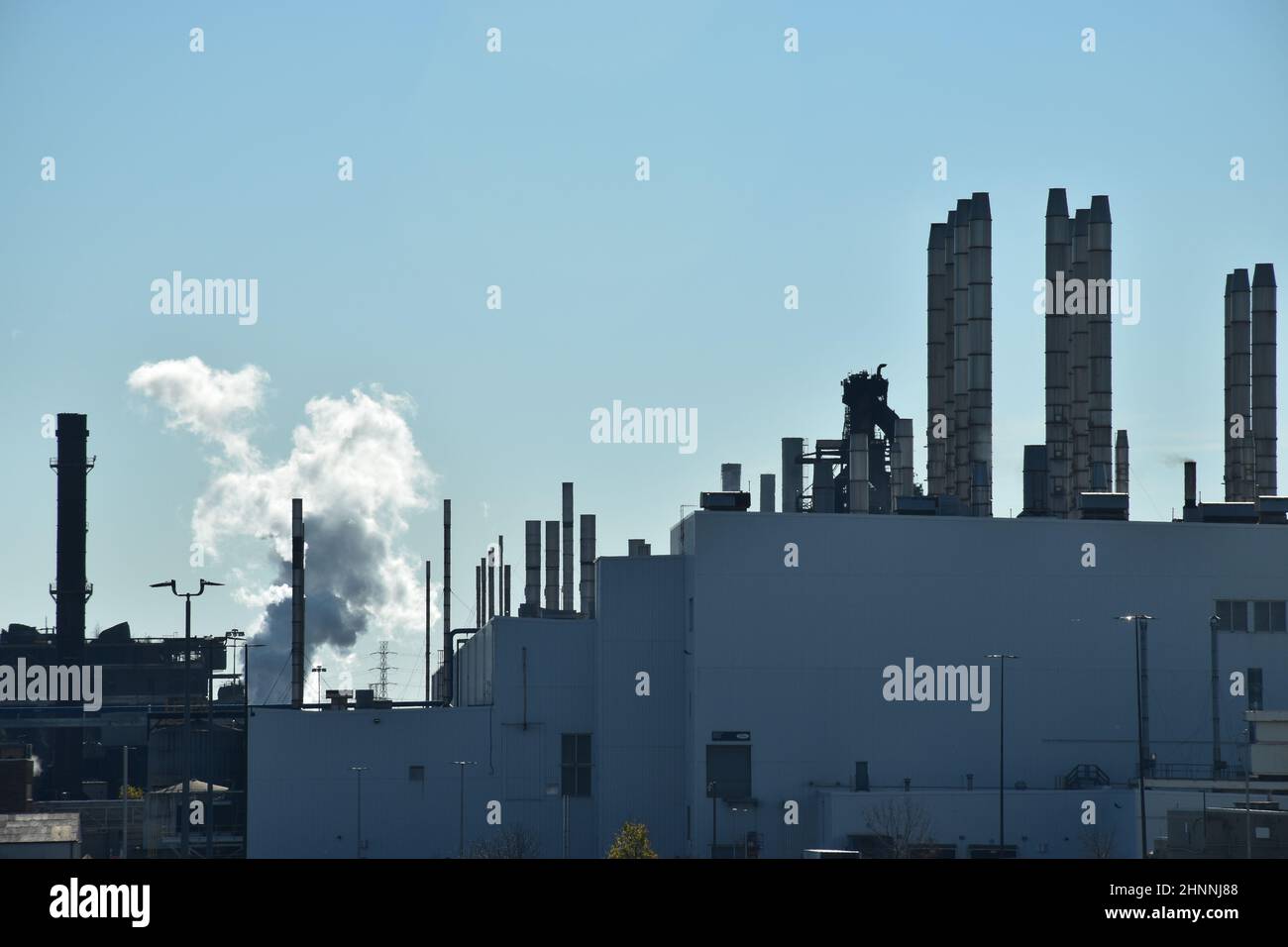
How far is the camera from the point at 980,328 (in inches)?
3041

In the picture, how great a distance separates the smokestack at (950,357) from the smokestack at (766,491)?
1843 cm

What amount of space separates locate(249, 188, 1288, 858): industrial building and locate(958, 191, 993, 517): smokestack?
0.32 m

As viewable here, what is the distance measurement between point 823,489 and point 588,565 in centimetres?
2267

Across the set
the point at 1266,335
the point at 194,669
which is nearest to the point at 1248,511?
the point at 1266,335

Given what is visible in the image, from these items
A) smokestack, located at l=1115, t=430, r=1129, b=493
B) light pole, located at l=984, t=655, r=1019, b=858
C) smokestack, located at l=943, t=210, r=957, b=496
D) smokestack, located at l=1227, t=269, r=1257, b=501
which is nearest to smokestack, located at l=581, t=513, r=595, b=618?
smokestack, located at l=943, t=210, r=957, b=496

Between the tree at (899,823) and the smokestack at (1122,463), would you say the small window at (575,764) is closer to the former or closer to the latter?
the tree at (899,823)

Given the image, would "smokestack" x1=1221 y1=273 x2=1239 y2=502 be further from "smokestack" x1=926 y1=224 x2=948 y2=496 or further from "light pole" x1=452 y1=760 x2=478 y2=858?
"light pole" x1=452 y1=760 x2=478 y2=858

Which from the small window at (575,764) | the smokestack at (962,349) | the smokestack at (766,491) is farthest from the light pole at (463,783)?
the smokestack at (766,491)

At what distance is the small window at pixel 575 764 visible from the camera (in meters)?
71.8

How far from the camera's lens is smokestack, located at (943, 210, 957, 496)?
78.9 meters

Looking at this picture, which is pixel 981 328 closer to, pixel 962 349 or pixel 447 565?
pixel 962 349
